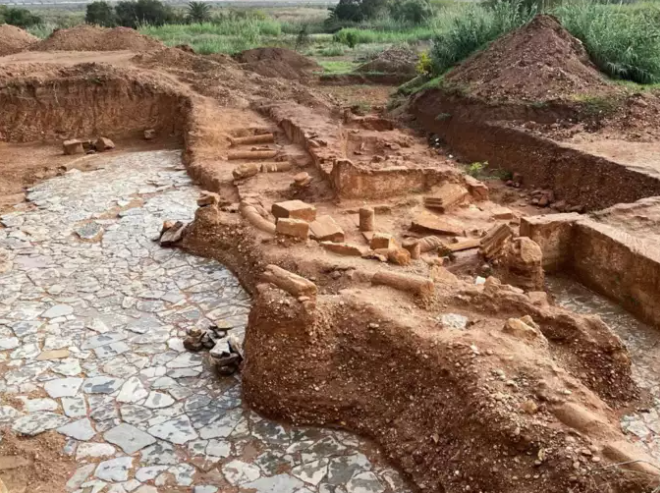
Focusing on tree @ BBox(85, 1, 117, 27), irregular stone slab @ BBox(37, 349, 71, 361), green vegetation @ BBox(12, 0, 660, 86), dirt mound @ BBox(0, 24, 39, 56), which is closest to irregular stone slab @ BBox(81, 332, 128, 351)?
irregular stone slab @ BBox(37, 349, 71, 361)

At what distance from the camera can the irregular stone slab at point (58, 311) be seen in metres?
6.26

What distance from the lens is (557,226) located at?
686 cm

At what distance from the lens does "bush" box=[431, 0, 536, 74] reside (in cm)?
1552

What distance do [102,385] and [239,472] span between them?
5.27 ft

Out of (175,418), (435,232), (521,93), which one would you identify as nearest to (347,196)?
(435,232)

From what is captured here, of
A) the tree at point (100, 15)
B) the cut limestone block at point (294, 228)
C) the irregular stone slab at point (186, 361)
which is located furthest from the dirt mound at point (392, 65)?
the tree at point (100, 15)

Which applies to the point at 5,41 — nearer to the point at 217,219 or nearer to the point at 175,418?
the point at 217,219

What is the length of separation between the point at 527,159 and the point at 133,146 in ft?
24.5

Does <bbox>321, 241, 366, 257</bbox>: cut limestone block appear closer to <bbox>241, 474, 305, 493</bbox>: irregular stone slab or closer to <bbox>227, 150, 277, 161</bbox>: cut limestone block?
<bbox>241, 474, 305, 493</bbox>: irregular stone slab

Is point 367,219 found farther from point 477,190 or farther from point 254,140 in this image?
point 254,140

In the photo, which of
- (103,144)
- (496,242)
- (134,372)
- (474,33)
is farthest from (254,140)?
(474,33)

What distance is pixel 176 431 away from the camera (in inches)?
187

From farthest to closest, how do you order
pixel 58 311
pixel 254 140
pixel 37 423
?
pixel 254 140 → pixel 58 311 → pixel 37 423

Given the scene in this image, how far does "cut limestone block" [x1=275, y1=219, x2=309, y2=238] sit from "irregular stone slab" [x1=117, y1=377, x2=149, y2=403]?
204cm
